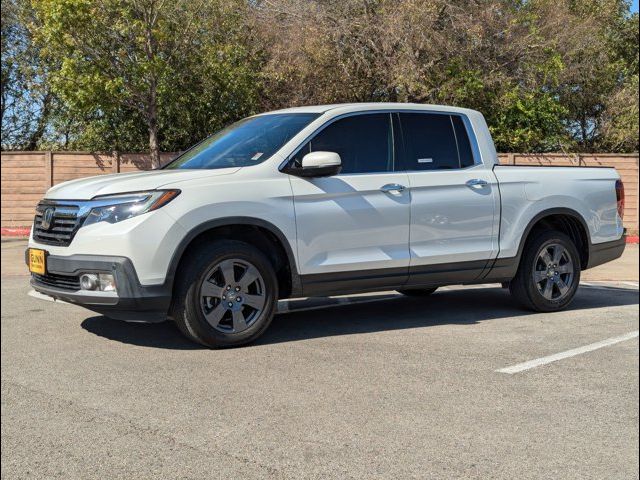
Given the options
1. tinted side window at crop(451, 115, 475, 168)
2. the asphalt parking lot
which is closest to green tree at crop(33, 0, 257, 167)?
the asphalt parking lot

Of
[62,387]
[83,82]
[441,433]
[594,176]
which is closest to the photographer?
[441,433]

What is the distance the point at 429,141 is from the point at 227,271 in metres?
2.36

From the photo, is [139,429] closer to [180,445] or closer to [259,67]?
[180,445]

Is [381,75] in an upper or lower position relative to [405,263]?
upper

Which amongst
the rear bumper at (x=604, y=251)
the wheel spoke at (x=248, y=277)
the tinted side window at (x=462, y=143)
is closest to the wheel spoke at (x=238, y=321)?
the wheel spoke at (x=248, y=277)

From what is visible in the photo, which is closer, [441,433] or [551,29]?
[441,433]

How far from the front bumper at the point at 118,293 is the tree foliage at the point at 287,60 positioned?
9716 millimetres

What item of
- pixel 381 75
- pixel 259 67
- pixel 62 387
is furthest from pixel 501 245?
pixel 259 67

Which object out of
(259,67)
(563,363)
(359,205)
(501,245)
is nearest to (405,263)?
(359,205)

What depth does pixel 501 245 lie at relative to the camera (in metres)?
7.03

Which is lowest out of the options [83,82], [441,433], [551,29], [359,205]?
[441,433]

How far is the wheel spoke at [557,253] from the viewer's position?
747 centimetres

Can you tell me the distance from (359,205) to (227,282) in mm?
1266

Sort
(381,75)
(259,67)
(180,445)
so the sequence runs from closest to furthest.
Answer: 1. (180,445)
2. (381,75)
3. (259,67)
